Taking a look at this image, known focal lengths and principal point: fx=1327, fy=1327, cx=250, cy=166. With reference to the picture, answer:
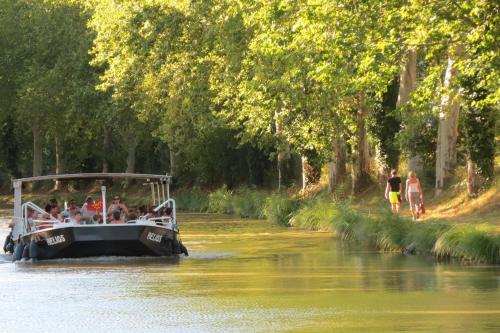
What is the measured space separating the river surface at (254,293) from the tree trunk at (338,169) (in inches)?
763

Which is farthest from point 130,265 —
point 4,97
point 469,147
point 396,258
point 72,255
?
point 4,97

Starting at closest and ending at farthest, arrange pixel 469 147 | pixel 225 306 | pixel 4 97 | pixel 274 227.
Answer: pixel 225 306, pixel 469 147, pixel 274 227, pixel 4 97

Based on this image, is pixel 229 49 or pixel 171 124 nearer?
pixel 229 49

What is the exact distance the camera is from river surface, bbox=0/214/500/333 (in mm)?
20109

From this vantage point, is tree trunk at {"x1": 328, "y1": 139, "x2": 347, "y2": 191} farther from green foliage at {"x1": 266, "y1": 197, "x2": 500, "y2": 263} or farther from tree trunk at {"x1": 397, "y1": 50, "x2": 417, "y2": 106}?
green foliage at {"x1": 266, "y1": 197, "x2": 500, "y2": 263}

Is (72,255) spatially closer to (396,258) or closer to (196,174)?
(396,258)

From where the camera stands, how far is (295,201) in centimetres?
5253

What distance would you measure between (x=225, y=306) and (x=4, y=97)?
223 ft

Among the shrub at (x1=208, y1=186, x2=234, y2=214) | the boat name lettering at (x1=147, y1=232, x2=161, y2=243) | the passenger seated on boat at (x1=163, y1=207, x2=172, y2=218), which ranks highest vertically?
the shrub at (x1=208, y1=186, x2=234, y2=214)

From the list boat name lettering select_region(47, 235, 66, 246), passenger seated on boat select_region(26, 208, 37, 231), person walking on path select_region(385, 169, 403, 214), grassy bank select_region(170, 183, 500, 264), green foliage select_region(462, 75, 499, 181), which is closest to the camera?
grassy bank select_region(170, 183, 500, 264)

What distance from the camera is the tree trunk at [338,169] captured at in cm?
5647

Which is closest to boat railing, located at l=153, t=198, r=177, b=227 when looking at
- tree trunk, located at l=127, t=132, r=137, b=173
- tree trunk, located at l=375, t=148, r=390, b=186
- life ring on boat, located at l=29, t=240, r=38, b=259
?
life ring on boat, located at l=29, t=240, r=38, b=259

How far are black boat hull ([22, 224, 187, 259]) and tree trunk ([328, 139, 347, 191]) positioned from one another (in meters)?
22.6

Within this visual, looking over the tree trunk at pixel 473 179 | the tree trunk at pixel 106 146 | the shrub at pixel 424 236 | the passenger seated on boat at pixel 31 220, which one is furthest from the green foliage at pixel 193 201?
the shrub at pixel 424 236
